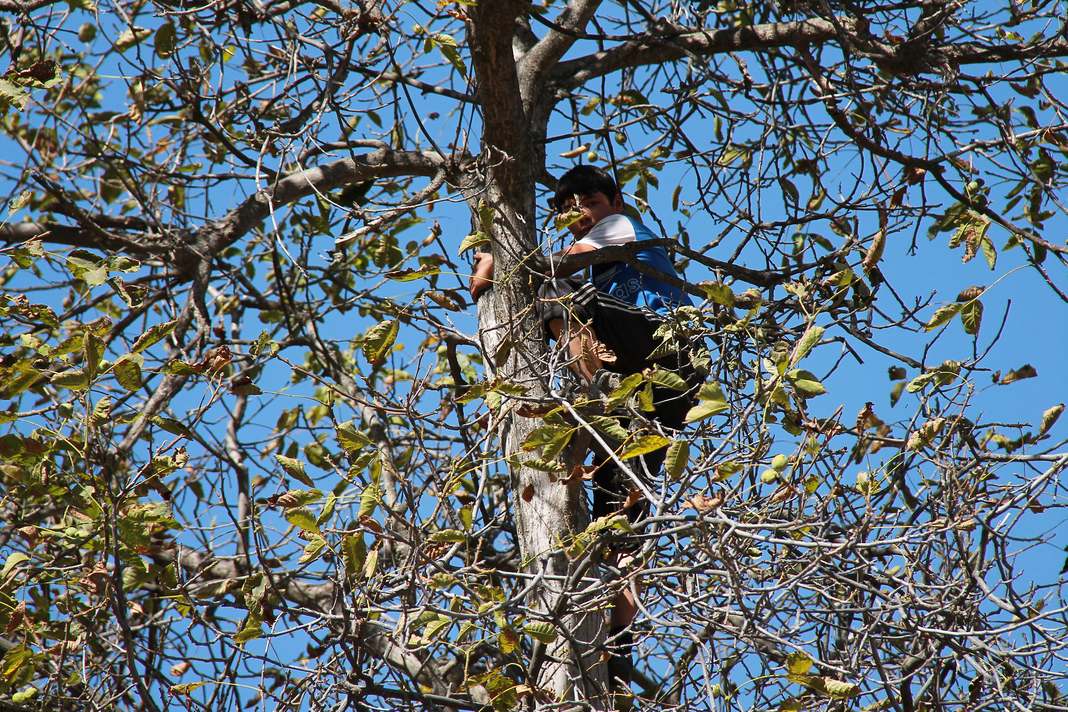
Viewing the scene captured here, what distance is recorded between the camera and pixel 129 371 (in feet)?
10.2

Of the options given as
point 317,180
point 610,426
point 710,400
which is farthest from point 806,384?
point 317,180

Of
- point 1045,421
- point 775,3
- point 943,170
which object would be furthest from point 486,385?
point 775,3

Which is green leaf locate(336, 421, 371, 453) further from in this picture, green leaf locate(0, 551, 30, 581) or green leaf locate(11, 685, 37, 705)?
green leaf locate(11, 685, 37, 705)

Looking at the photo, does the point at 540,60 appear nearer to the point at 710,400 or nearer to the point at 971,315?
the point at 971,315

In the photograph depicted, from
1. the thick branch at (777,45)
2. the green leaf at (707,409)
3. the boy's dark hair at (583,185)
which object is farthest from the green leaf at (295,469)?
the thick branch at (777,45)

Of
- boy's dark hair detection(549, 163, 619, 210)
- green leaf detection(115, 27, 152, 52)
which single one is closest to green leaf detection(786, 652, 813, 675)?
boy's dark hair detection(549, 163, 619, 210)

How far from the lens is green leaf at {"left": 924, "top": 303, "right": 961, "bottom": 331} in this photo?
313cm

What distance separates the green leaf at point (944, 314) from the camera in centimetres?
313

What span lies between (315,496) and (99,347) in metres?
0.73

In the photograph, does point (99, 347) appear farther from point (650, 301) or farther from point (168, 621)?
point (650, 301)

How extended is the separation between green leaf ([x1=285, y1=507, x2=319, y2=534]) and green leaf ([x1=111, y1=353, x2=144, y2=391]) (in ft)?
2.07

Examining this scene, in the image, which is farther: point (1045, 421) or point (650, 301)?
point (650, 301)

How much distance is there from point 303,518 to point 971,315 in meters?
1.95

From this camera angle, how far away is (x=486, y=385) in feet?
10.7
